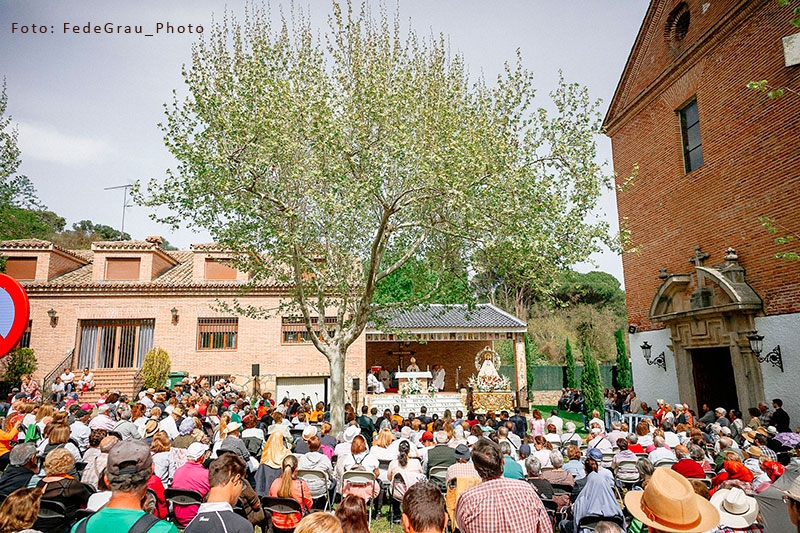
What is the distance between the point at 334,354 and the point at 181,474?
23.0 ft

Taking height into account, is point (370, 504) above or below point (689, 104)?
below

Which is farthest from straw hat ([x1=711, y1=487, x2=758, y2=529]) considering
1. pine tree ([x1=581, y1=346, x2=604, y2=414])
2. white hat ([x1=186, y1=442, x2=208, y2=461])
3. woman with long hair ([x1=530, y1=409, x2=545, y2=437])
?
pine tree ([x1=581, y1=346, x2=604, y2=414])

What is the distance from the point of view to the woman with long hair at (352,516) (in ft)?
11.8

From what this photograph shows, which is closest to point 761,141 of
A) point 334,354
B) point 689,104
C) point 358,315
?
point 689,104

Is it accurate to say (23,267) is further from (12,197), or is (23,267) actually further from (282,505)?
(282,505)

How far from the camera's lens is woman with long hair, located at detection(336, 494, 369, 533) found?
3.59 meters

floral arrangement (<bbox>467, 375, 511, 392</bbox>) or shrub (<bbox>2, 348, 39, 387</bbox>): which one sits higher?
shrub (<bbox>2, 348, 39, 387</bbox>)

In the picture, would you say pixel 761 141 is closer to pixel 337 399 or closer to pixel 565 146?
pixel 565 146

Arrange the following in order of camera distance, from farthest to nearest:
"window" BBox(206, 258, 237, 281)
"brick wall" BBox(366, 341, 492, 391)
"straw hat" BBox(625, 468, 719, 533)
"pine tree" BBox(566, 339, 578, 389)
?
"pine tree" BBox(566, 339, 578, 389), "brick wall" BBox(366, 341, 492, 391), "window" BBox(206, 258, 237, 281), "straw hat" BBox(625, 468, 719, 533)

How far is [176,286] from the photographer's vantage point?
22141 millimetres

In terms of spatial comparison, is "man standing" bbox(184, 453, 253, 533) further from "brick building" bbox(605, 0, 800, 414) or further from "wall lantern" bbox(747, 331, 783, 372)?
"wall lantern" bbox(747, 331, 783, 372)

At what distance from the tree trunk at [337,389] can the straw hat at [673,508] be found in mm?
9998

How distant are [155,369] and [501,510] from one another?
20300mm

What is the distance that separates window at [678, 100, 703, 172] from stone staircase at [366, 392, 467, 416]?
12111 mm
